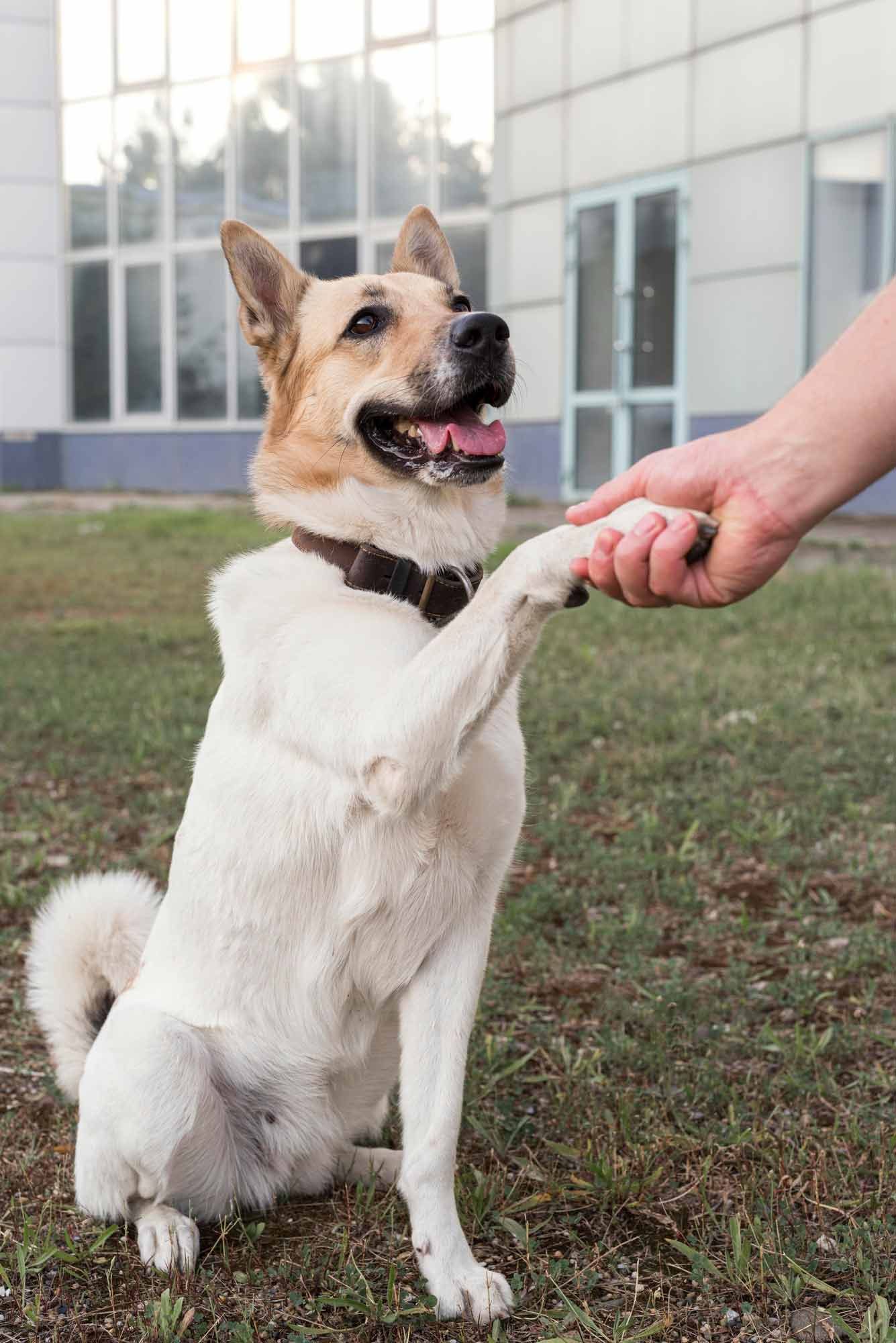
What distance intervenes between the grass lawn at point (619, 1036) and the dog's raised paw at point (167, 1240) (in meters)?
0.03

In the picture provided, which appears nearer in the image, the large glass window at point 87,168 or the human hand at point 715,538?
the human hand at point 715,538

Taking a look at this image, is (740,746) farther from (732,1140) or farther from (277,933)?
(277,933)

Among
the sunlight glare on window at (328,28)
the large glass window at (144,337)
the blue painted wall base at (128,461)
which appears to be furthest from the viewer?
the large glass window at (144,337)

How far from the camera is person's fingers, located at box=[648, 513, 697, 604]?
1.79 m

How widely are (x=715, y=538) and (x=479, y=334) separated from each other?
0.91m

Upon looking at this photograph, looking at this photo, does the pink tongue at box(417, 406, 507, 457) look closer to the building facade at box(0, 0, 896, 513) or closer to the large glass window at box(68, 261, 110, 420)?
the building facade at box(0, 0, 896, 513)

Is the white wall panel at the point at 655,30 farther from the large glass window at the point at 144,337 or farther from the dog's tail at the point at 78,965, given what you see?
the dog's tail at the point at 78,965

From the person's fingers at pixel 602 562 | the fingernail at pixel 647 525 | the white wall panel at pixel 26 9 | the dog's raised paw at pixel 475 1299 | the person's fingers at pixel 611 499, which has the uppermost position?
the white wall panel at pixel 26 9

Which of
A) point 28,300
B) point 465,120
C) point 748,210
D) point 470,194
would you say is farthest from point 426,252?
point 28,300

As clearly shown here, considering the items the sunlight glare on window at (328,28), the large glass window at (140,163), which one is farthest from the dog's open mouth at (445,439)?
the large glass window at (140,163)

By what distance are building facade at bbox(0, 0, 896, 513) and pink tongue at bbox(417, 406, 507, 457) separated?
31.9 ft

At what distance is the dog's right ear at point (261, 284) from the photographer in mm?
2725

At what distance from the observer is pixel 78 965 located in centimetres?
259

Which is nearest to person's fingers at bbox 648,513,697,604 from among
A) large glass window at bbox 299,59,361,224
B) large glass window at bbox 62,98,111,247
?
large glass window at bbox 299,59,361,224
